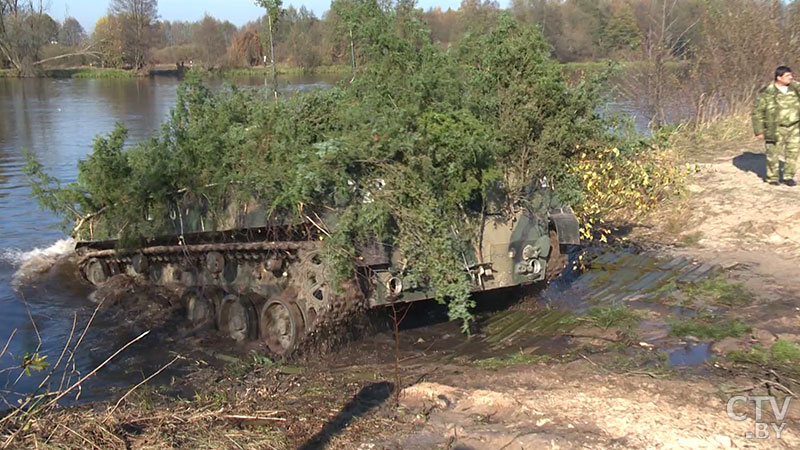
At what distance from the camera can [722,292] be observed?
7457 millimetres

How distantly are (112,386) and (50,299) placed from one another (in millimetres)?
3959

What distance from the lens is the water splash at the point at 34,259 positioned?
10.8 metres

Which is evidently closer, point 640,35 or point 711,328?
point 711,328

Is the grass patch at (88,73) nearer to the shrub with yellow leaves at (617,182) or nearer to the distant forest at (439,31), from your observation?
the distant forest at (439,31)

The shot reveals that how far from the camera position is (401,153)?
6.15 m

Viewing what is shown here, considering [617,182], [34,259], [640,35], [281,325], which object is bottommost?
[34,259]

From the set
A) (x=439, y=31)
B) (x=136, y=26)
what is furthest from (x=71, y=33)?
(x=439, y=31)

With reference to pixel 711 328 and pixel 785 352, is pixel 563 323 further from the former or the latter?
pixel 785 352

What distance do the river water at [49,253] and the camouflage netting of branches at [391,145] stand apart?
1.02 metres

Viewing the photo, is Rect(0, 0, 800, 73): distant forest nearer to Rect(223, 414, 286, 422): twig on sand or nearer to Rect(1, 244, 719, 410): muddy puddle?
Rect(1, 244, 719, 410): muddy puddle

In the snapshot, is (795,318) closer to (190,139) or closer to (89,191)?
(190,139)

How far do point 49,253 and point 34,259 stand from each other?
324 millimetres

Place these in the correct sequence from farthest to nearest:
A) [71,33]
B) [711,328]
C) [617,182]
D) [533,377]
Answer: [71,33], [617,182], [711,328], [533,377]

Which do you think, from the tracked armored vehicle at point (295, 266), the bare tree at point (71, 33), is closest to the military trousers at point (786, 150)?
the tracked armored vehicle at point (295, 266)
